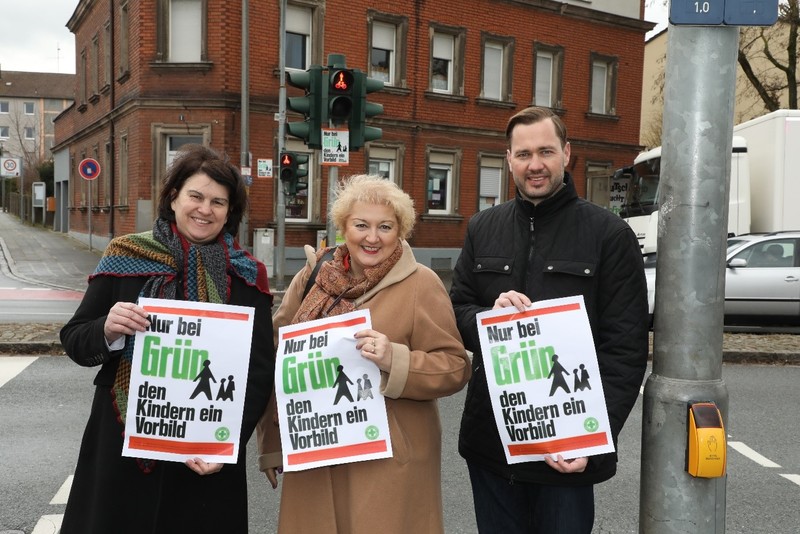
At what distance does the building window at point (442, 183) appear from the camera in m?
22.8

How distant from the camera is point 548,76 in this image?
2472 centimetres

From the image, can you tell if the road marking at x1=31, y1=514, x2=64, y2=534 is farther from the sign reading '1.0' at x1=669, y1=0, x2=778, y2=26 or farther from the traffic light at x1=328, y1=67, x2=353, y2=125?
the traffic light at x1=328, y1=67, x2=353, y2=125

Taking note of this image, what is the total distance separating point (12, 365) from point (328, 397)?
21.5 feet

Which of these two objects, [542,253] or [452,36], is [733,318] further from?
[452,36]

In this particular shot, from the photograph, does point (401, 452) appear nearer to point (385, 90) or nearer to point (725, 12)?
point (725, 12)

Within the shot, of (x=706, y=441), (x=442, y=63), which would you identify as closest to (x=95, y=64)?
(x=442, y=63)

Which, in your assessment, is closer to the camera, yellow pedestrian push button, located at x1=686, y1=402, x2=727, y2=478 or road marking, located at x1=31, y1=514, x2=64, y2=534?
yellow pedestrian push button, located at x1=686, y1=402, x2=727, y2=478

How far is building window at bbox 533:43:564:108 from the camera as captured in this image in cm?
2445

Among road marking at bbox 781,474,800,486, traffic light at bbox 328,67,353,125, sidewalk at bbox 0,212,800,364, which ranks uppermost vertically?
traffic light at bbox 328,67,353,125

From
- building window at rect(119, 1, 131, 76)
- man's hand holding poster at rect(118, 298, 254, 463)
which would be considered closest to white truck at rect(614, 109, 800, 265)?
man's hand holding poster at rect(118, 298, 254, 463)

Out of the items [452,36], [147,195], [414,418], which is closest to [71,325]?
[414,418]

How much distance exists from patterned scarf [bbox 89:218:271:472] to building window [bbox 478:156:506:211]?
2120cm

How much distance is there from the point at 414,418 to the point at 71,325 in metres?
1.26

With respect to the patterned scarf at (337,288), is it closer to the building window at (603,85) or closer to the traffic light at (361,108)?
the traffic light at (361,108)
